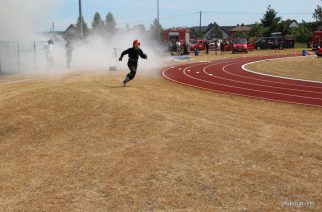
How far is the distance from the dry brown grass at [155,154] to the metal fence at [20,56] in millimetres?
15765

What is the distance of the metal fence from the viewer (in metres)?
28.9

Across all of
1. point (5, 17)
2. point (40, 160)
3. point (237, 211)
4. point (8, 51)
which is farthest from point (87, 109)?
point (5, 17)

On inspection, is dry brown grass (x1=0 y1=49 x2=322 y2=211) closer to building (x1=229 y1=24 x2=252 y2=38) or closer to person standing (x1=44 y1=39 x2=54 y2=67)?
person standing (x1=44 y1=39 x2=54 y2=67)

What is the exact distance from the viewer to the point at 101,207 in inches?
246

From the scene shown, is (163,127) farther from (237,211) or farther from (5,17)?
(5,17)

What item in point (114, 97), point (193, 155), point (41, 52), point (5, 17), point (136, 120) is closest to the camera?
point (193, 155)

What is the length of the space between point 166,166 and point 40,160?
8.73 ft

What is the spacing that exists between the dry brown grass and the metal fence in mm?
15765

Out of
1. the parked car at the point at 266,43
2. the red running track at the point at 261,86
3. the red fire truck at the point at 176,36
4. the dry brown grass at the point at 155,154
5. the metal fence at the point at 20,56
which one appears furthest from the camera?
the parked car at the point at 266,43

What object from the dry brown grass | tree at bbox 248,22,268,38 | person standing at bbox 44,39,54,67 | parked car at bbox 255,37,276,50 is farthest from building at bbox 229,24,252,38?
the dry brown grass

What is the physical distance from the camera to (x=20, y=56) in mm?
30656

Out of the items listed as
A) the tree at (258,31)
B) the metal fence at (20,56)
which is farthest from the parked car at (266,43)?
the metal fence at (20,56)

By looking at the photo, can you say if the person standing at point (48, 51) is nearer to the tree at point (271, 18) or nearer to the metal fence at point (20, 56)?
the metal fence at point (20, 56)

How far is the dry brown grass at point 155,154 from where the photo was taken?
6.55 metres
